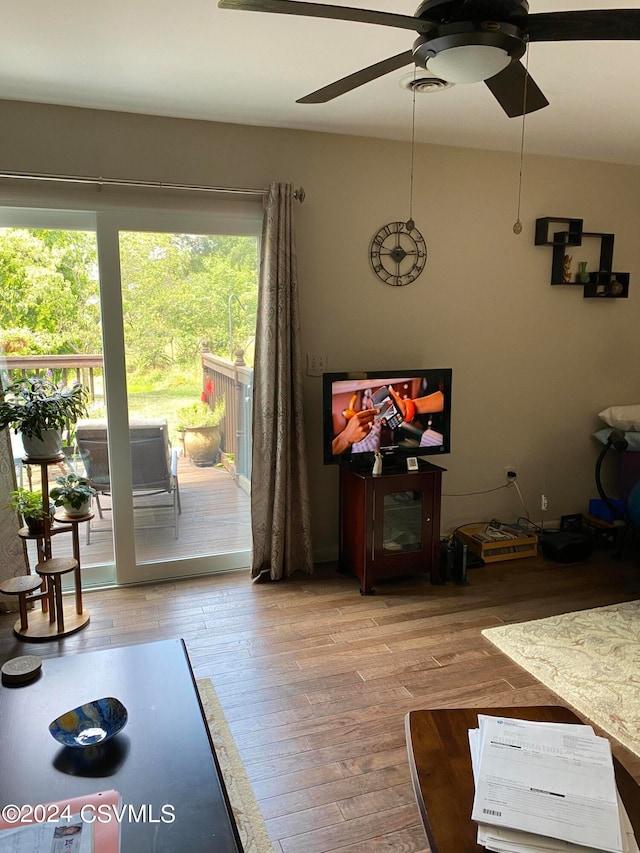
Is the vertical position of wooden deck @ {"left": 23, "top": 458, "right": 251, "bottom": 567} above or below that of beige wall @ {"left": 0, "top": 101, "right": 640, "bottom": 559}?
below

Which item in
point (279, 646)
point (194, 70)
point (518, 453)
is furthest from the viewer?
point (518, 453)

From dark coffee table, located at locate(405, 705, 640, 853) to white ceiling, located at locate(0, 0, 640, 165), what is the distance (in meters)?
2.25

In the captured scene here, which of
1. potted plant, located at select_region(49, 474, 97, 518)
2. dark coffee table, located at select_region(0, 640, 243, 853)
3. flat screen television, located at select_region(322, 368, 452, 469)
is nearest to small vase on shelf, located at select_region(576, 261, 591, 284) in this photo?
flat screen television, located at select_region(322, 368, 452, 469)

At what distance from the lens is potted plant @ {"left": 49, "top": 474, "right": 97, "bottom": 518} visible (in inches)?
116

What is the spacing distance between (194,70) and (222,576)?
A: 263 cm

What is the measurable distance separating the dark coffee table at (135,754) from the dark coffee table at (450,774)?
0.43m

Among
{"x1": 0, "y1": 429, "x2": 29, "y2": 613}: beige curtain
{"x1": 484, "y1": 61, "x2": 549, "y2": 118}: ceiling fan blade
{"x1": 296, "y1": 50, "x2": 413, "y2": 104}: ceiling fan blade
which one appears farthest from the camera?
{"x1": 0, "y1": 429, "x2": 29, "y2": 613}: beige curtain

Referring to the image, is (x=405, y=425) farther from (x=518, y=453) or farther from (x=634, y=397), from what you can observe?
(x=634, y=397)

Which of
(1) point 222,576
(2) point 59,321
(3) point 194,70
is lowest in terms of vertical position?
(1) point 222,576

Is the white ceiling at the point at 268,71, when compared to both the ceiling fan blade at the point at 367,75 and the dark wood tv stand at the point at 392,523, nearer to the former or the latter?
the ceiling fan blade at the point at 367,75

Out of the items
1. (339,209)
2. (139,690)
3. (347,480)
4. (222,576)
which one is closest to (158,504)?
(222,576)

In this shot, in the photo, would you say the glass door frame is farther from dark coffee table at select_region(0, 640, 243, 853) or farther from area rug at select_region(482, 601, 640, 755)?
area rug at select_region(482, 601, 640, 755)

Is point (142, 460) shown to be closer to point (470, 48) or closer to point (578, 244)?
point (470, 48)

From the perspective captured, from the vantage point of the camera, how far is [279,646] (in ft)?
9.39
